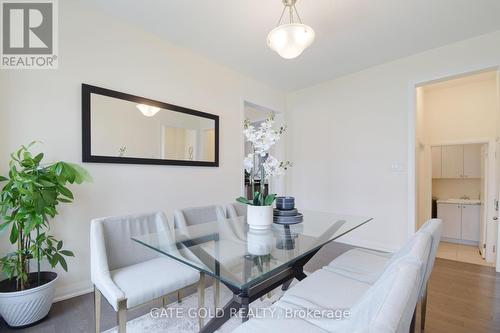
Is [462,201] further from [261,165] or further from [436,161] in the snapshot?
[261,165]

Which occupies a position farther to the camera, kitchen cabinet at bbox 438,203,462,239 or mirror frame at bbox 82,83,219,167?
kitchen cabinet at bbox 438,203,462,239

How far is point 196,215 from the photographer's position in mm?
2322

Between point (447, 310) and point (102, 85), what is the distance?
153 inches

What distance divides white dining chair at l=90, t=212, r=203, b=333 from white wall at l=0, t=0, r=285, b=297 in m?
0.80

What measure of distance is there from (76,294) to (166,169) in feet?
4.97

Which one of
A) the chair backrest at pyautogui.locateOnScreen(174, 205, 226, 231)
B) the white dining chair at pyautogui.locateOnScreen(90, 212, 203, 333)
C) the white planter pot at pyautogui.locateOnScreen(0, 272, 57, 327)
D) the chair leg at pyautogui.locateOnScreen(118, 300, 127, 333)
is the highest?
the chair backrest at pyautogui.locateOnScreen(174, 205, 226, 231)

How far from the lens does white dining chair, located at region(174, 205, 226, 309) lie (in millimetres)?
2014

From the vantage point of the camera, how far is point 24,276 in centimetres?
181

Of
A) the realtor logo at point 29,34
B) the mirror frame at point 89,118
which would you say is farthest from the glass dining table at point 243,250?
the realtor logo at point 29,34

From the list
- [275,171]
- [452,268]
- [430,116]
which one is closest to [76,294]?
[275,171]

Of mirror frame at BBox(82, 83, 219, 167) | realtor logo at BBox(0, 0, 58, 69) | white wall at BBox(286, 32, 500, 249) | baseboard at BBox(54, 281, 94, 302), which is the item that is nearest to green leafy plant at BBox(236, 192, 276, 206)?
mirror frame at BBox(82, 83, 219, 167)

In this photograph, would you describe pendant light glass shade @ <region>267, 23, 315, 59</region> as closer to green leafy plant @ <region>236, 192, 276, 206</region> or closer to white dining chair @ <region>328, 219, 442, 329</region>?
green leafy plant @ <region>236, 192, 276, 206</region>

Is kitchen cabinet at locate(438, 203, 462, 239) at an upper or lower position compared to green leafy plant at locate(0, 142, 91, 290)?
lower

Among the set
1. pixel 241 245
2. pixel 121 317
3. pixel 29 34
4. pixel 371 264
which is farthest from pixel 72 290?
pixel 371 264
